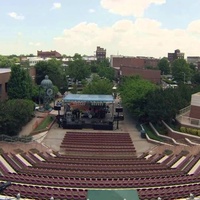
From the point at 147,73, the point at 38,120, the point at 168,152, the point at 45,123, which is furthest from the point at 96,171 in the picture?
the point at 147,73

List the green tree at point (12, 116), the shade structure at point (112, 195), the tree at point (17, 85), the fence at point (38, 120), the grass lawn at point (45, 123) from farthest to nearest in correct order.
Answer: the tree at point (17, 85) → the fence at point (38, 120) → the grass lawn at point (45, 123) → the green tree at point (12, 116) → the shade structure at point (112, 195)

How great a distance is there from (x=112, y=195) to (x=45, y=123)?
27.8 metres

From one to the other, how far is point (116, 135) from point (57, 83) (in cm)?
3792

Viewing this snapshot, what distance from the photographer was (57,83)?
74625mm

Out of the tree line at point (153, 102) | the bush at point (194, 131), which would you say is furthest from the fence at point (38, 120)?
the bush at point (194, 131)

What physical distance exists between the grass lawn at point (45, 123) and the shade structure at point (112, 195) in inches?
944

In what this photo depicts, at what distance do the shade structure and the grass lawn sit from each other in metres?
24.0

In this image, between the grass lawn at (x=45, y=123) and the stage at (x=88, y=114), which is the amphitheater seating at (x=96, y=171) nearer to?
the stage at (x=88, y=114)

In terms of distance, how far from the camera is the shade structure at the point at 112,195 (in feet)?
62.7

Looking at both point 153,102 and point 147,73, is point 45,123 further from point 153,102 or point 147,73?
point 147,73

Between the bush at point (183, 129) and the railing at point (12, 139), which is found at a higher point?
the bush at point (183, 129)

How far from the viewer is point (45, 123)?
45750 millimetres

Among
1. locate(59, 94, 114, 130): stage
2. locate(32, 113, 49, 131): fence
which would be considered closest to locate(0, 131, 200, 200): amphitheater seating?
locate(59, 94, 114, 130): stage

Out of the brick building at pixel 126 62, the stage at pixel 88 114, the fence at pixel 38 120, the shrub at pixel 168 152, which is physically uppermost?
the brick building at pixel 126 62
